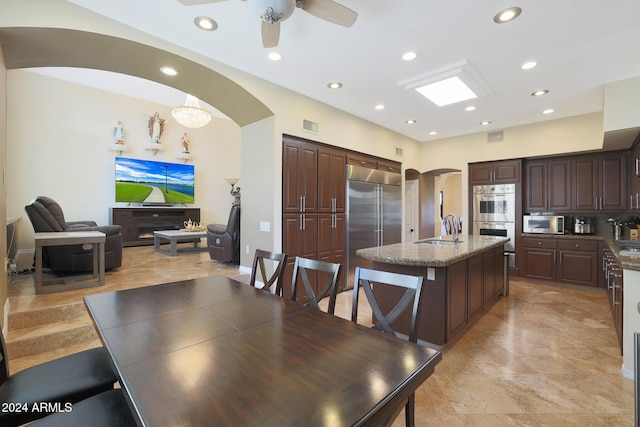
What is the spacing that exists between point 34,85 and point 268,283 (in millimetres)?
7082

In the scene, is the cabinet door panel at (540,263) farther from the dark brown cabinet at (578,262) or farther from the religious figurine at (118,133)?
the religious figurine at (118,133)

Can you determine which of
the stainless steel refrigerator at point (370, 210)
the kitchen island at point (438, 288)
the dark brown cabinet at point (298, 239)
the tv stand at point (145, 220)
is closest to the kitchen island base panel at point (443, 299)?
the kitchen island at point (438, 288)

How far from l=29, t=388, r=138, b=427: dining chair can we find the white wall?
625 centimetres

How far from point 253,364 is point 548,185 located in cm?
607

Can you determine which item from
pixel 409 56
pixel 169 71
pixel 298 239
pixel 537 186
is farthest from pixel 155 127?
pixel 537 186

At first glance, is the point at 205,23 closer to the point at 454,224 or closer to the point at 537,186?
the point at 454,224

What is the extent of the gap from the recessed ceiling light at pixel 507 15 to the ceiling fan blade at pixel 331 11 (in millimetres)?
1299

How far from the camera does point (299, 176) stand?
12.9 ft

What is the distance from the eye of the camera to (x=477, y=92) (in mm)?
3658

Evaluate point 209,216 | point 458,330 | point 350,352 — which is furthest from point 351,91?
point 209,216

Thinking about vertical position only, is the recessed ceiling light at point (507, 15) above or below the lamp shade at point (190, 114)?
below

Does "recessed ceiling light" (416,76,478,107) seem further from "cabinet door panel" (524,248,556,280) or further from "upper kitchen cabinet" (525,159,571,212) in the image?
"cabinet door panel" (524,248,556,280)

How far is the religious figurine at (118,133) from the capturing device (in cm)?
666

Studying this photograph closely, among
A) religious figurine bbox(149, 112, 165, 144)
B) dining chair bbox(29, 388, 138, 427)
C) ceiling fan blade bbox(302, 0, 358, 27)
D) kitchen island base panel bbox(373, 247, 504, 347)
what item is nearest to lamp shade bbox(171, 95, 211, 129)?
religious figurine bbox(149, 112, 165, 144)
